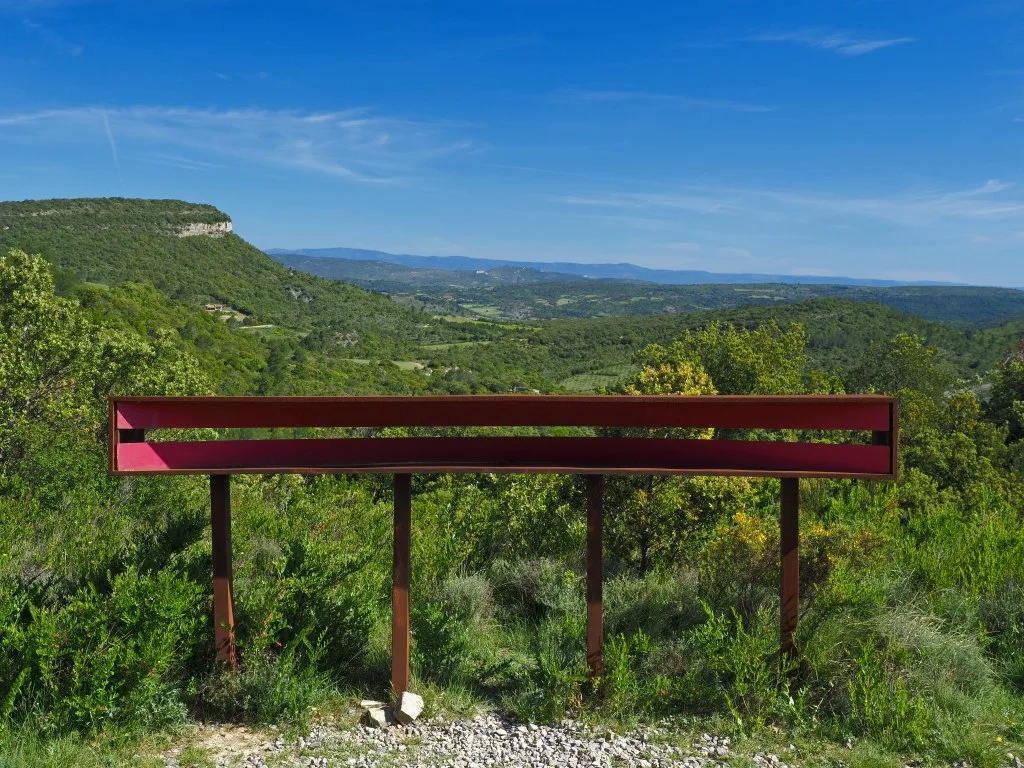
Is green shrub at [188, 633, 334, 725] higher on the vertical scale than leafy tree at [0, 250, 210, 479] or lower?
lower

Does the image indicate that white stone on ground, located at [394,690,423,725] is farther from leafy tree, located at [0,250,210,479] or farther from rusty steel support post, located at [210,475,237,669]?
leafy tree, located at [0,250,210,479]

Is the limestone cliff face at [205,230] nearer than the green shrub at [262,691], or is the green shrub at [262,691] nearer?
the green shrub at [262,691]

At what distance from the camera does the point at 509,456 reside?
11.5 feet

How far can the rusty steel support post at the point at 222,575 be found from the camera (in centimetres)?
337

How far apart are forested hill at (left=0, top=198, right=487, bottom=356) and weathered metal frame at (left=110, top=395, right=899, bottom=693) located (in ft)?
207

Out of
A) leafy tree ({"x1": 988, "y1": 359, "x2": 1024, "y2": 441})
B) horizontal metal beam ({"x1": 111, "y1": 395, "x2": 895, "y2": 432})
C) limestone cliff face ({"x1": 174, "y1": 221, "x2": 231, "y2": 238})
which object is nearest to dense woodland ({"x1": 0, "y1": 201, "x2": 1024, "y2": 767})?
horizontal metal beam ({"x1": 111, "y1": 395, "x2": 895, "y2": 432})

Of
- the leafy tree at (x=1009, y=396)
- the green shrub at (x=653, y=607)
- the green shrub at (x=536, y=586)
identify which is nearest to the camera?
the green shrub at (x=653, y=607)

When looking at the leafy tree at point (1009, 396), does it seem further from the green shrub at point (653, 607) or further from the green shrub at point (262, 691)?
the green shrub at point (262, 691)

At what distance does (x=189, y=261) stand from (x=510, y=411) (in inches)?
3179

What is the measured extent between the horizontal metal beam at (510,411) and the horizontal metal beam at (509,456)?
0.11 m

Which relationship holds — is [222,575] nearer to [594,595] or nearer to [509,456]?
[509,456]

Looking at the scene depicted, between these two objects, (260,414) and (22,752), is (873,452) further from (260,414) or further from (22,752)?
(22,752)

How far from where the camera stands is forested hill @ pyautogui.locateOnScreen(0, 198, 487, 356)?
6538 centimetres

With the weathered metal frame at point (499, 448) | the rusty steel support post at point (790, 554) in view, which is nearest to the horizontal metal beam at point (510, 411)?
the weathered metal frame at point (499, 448)
